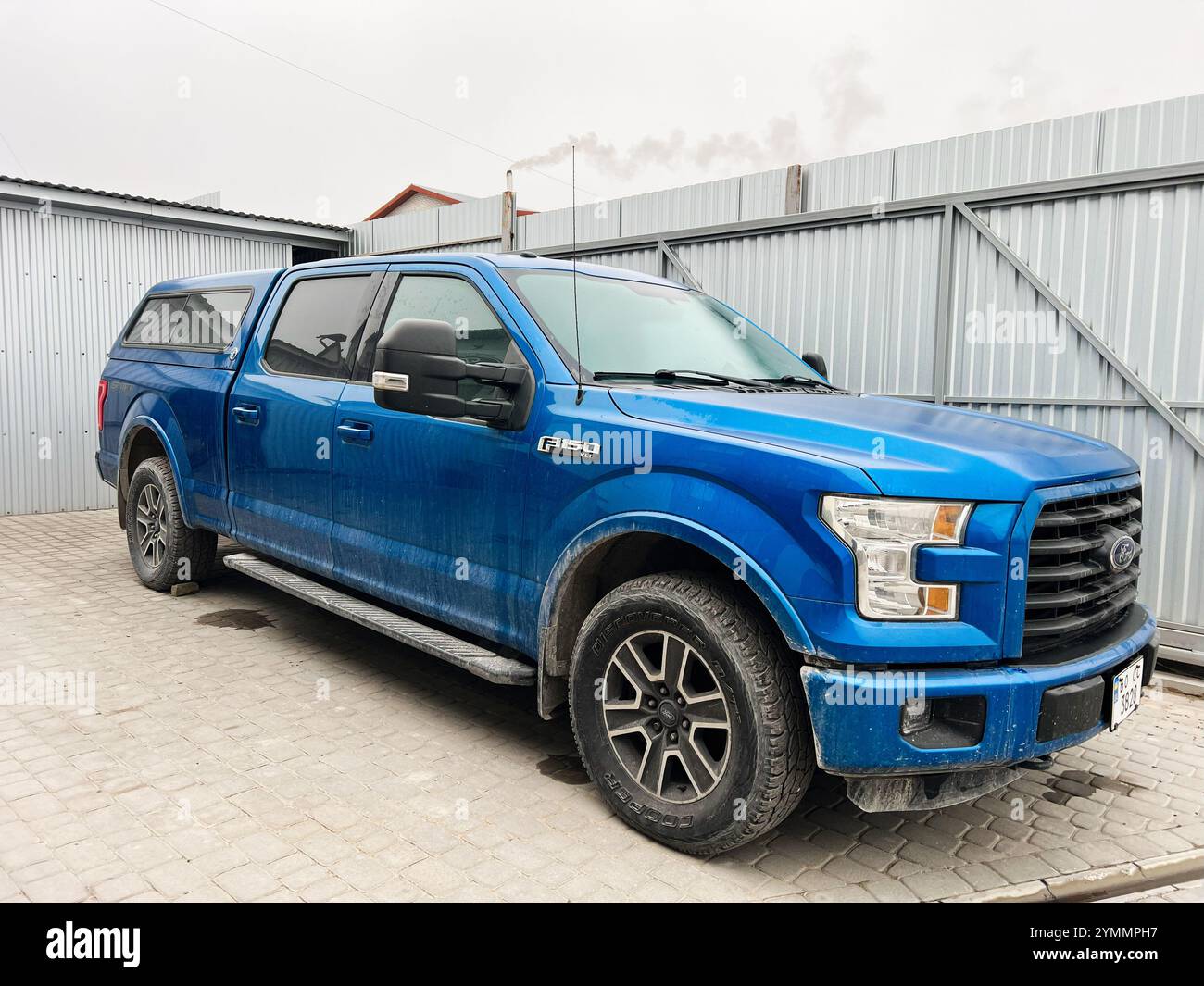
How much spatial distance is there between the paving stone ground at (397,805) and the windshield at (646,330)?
170 cm

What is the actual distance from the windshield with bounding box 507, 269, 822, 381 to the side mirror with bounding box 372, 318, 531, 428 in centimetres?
31

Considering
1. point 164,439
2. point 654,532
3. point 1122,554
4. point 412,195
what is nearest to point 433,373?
point 654,532

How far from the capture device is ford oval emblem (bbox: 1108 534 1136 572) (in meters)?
2.98

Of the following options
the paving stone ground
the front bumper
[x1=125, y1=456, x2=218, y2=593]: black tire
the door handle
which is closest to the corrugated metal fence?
the paving stone ground

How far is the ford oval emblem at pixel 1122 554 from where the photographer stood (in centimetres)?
298

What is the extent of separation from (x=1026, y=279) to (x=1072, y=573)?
12.8 ft

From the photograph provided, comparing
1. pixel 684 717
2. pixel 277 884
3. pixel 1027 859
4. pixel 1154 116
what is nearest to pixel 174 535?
pixel 277 884

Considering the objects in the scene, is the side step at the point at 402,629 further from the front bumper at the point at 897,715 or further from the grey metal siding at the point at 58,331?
the grey metal siding at the point at 58,331

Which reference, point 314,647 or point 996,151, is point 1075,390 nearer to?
point 996,151

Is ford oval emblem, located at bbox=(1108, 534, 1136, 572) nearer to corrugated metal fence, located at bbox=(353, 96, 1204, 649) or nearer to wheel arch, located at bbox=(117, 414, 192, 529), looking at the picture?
corrugated metal fence, located at bbox=(353, 96, 1204, 649)

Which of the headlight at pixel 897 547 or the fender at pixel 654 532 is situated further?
the fender at pixel 654 532

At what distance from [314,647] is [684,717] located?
2.93 metres

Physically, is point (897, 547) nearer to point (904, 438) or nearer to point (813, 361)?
point (904, 438)

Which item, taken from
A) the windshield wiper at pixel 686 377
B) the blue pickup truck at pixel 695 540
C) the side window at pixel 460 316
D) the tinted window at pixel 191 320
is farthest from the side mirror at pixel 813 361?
the tinted window at pixel 191 320
